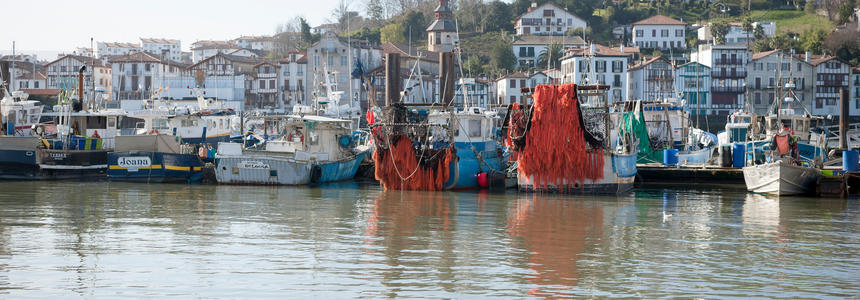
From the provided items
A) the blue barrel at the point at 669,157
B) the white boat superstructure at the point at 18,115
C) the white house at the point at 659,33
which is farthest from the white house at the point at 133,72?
the blue barrel at the point at 669,157

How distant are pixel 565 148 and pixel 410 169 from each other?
535cm

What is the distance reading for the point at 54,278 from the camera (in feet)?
49.5

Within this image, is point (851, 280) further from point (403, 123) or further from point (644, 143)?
point (644, 143)

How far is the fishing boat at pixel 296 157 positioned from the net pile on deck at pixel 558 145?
7.94m

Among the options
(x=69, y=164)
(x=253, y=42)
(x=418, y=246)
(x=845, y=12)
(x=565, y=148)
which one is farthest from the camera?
(x=253, y=42)

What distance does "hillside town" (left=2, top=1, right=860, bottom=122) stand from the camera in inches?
3457

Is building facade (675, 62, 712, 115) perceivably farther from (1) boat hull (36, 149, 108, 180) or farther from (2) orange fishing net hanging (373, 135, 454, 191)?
(1) boat hull (36, 149, 108, 180)

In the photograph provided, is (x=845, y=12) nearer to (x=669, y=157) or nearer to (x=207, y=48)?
(x=669, y=157)

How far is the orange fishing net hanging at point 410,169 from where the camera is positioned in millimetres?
31688

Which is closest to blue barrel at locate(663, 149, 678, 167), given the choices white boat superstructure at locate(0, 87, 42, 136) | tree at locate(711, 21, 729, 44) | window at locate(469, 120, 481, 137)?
window at locate(469, 120, 481, 137)

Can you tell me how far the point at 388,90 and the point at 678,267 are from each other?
26.0m

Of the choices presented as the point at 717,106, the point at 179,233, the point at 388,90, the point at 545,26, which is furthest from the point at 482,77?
the point at 179,233

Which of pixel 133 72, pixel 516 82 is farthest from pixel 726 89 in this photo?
pixel 133 72

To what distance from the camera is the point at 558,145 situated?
29.5 m
